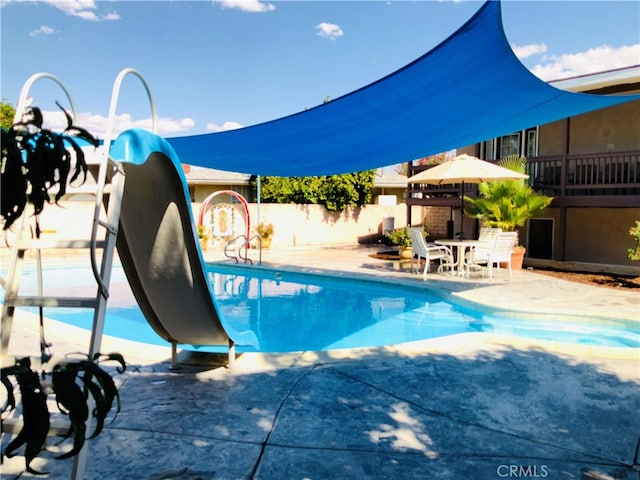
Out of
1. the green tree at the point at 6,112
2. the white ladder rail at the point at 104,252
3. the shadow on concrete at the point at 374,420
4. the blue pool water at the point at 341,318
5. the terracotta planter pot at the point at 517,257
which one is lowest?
the blue pool water at the point at 341,318

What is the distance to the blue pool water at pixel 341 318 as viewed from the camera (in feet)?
22.1

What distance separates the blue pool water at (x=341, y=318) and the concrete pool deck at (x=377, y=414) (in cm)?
172

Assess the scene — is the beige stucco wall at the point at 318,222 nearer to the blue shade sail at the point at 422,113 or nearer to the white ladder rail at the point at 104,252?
the blue shade sail at the point at 422,113

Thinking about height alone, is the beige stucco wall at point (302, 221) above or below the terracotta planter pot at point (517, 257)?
above

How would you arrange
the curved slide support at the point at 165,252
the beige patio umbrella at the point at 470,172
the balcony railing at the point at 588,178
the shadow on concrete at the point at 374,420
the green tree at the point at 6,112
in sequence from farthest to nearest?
the green tree at the point at 6,112 < the balcony railing at the point at 588,178 < the beige patio umbrella at the point at 470,172 < the curved slide support at the point at 165,252 < the shadow on concrete at the point at 374,420

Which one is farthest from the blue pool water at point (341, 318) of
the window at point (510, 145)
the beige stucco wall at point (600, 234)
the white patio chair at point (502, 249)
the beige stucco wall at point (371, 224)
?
the window at point (510, 145)

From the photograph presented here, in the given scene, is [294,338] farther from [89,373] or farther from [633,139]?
[633,139]

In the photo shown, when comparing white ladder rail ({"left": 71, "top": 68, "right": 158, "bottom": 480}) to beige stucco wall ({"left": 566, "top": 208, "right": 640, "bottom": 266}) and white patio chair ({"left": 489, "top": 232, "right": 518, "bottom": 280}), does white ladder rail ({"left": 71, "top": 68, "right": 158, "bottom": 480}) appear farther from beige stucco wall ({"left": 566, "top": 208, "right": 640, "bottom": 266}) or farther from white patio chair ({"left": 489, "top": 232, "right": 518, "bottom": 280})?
beige stucco wall ({"left": 566, "top": 208, "right": 640, "bottom": 266})

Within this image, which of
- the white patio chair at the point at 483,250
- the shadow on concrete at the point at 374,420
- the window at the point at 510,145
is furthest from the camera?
the window at the point at 510,145

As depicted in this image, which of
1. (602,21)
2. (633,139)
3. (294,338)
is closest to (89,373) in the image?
(294,338)

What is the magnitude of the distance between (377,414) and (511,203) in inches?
346

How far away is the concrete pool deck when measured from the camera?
8.75ft

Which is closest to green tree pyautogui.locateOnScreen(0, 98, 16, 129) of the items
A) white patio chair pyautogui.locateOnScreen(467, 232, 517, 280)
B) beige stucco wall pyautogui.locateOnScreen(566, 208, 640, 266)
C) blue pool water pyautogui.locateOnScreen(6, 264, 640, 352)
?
blue pool water pyautogui.locateOnScreen(6, 264, 640, 352)

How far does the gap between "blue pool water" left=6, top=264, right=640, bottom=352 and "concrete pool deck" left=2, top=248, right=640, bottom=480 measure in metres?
1.72
